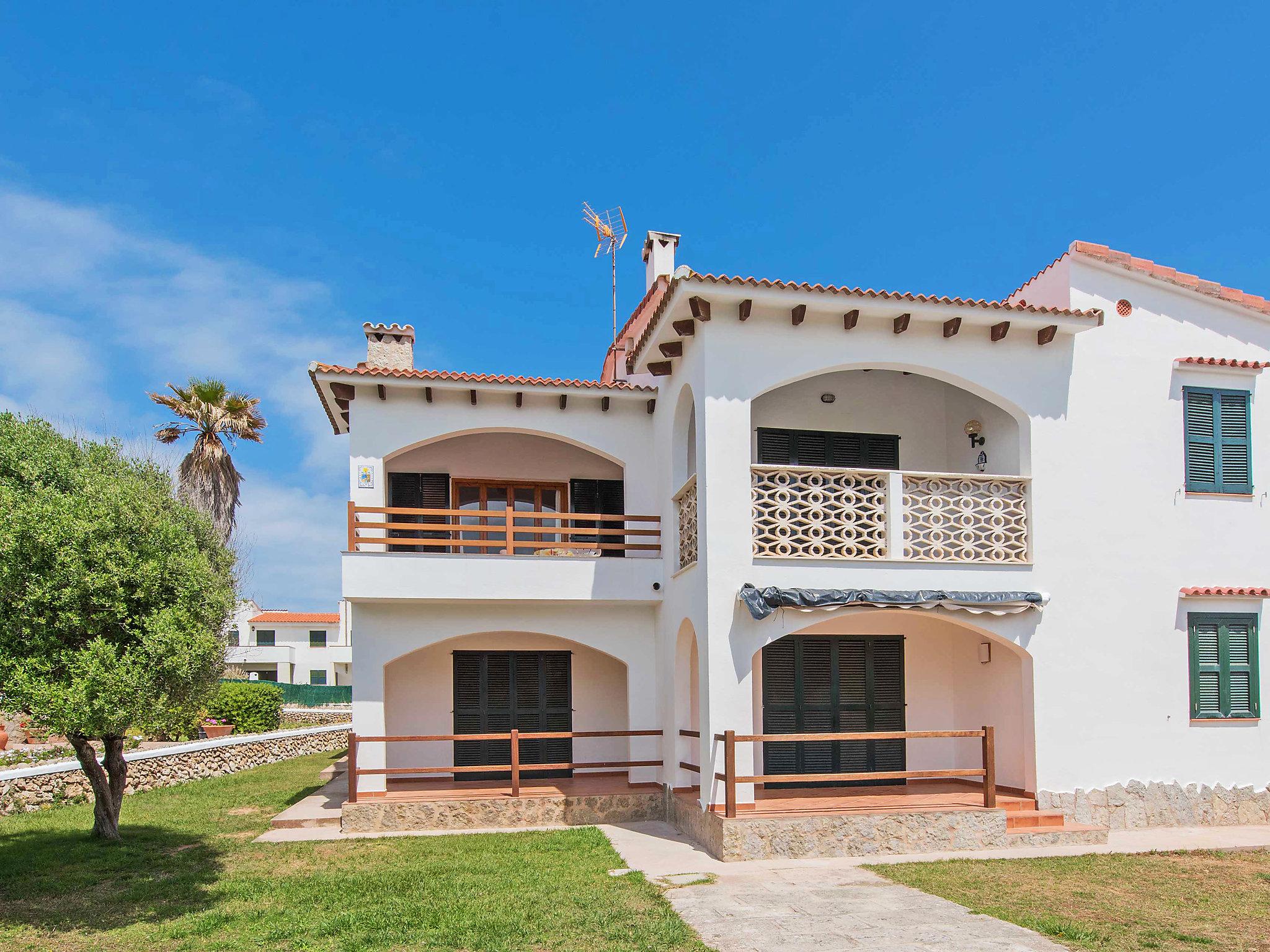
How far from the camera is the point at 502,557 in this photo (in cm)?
1327

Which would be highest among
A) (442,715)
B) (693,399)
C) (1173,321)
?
(1173,321)

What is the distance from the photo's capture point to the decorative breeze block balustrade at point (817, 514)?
11391 millimetres

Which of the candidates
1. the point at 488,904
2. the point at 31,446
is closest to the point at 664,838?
the point at 488,904

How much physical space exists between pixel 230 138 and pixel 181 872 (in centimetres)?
907

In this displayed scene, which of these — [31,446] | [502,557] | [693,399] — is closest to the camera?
[31,446]

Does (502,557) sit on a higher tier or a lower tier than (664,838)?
higher

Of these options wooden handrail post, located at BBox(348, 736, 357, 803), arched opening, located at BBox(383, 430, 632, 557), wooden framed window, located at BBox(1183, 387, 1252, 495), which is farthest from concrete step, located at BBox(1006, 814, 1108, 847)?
wooden handrail post, located at BBox(348, 736, 357, 803)

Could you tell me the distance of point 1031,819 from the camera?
11172mm

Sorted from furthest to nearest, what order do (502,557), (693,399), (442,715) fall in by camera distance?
(442,715) → (502,557) → (693,399)

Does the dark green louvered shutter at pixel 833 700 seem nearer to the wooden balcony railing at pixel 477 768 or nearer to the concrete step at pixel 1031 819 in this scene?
the wooden balcony railing at pixel 477 768

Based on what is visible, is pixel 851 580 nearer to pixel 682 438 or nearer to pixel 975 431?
pixel 682 438

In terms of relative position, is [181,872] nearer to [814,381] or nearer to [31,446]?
[31,446]

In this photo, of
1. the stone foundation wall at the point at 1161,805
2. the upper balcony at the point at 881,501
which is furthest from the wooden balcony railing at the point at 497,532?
the stone foundation wall at the point at 1161,805

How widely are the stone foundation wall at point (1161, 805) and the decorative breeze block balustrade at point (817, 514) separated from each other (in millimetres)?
3706
